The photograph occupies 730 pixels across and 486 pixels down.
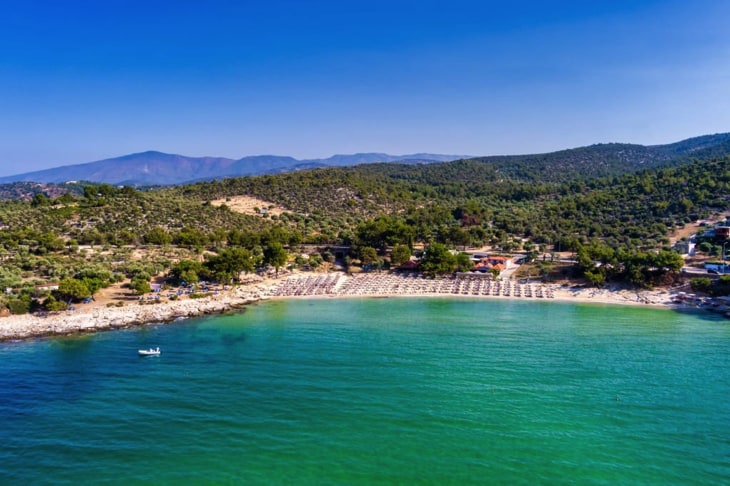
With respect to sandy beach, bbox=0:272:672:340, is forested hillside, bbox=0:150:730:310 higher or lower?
higher

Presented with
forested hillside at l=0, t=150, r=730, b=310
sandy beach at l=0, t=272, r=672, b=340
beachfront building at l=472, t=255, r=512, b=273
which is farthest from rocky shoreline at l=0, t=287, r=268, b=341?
beachfront building at l=472, t=255, r=512, b=273

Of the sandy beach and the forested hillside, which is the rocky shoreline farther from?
the forested hillside

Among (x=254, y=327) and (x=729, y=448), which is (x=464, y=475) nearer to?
(x=729, y=448)

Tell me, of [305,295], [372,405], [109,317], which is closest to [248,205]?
[305,295]

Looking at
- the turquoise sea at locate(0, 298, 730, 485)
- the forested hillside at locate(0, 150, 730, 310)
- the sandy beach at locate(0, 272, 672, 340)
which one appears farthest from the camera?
the forested hillside at locate(0, 150, 730, 310)

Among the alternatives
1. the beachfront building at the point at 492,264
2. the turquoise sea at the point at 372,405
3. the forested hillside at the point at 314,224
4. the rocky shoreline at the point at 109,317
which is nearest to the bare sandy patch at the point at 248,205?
the forested hillside at the point at 314,224

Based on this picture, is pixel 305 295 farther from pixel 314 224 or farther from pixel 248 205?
pixel 248 205

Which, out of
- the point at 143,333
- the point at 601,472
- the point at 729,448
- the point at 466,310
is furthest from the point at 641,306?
the point at 143,333
